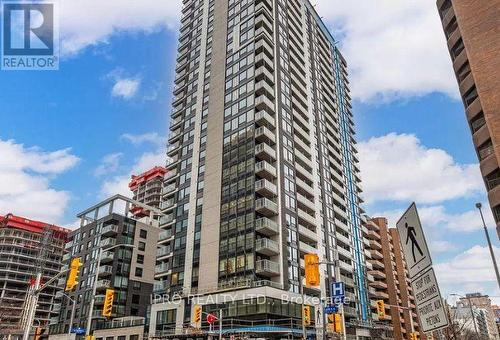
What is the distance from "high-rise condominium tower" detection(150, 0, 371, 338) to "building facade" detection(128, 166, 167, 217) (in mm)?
69561

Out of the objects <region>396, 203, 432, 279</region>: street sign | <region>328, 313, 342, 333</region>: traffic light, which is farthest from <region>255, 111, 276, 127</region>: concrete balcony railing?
<region>396, 203, 432, 279</region>: street sign

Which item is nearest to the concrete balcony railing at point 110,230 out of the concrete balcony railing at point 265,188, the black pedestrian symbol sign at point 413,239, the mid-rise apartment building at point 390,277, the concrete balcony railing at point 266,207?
the concrete balcony railing at point 265,188

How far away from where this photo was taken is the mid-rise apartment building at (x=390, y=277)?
10062cm

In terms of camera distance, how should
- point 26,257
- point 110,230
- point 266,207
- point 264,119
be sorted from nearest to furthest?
point 266,207
point 264,119
point 110,230
point 26,257

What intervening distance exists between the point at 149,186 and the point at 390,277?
89.7 meters

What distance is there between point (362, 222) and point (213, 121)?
4767 cm

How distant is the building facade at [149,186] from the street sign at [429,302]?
141 meters

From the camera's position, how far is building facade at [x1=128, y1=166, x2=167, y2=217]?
479 ft

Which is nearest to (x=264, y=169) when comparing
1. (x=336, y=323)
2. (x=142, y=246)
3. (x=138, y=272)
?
(x=336, y=323)

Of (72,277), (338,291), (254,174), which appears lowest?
(338,291)

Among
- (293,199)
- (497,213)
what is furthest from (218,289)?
(497,213)

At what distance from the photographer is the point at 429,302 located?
6184 mm

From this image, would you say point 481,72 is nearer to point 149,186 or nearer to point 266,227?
point 266,227

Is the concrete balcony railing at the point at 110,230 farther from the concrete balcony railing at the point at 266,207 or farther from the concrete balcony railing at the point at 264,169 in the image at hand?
the concrete balcony railing at the point at 266,207
